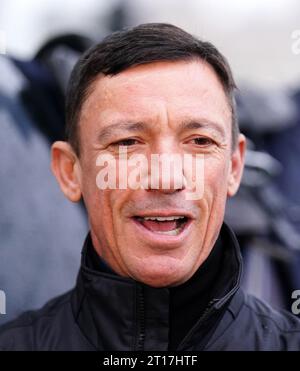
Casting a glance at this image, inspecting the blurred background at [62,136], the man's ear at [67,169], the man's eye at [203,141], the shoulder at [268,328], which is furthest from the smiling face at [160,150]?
the blurred background at [62,136]

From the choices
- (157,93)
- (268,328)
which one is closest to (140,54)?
(157,93)

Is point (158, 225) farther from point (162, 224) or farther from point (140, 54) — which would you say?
Result: point (140, 54)

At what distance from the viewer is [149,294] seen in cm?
137

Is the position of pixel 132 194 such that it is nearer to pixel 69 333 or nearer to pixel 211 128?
pixel 211 128

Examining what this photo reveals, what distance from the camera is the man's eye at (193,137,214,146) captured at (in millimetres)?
1438

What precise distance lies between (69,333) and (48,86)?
104 centimetres

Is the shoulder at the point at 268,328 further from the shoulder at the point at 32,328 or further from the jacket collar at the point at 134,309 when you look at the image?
the shoulder at the point at 32,328

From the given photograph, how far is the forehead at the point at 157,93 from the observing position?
1390 mm

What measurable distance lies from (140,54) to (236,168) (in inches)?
16.5

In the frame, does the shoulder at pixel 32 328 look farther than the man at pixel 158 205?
Yes
